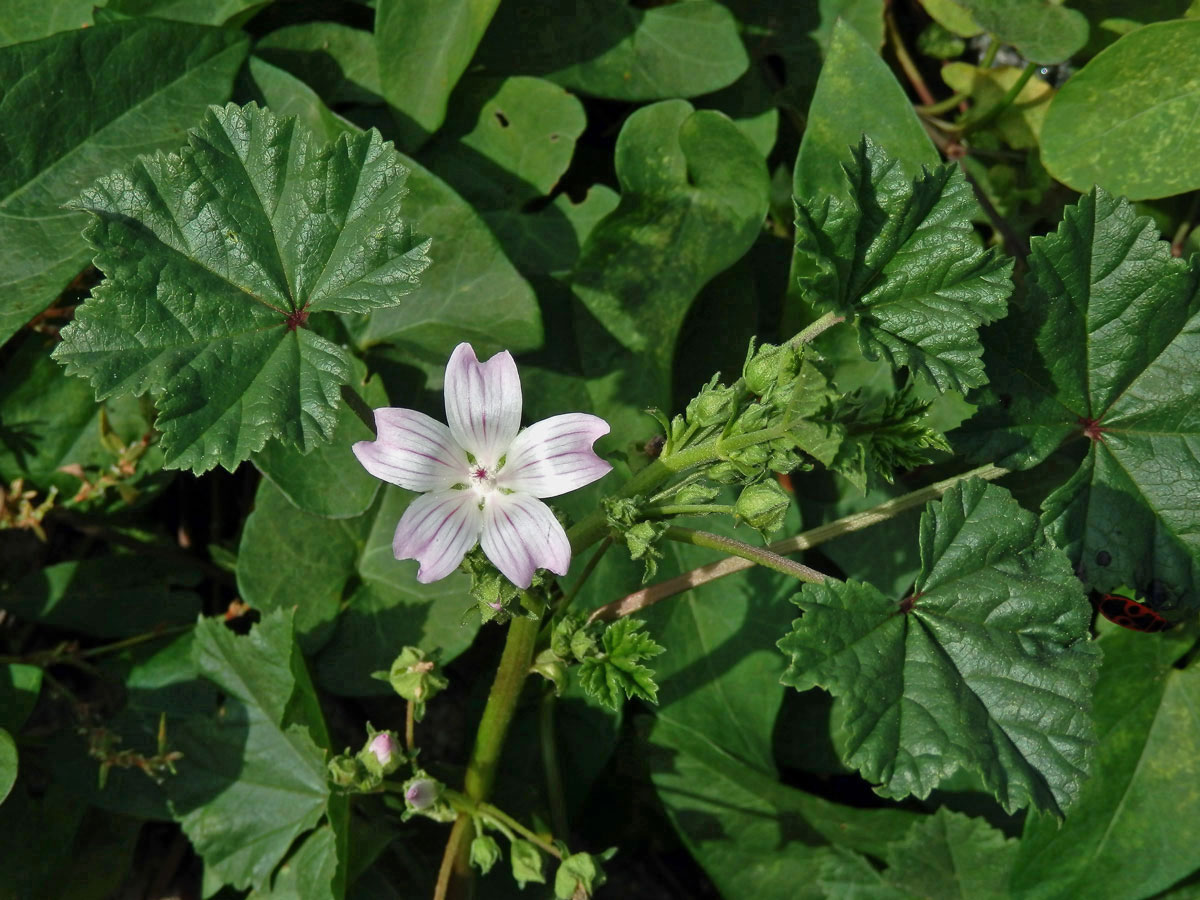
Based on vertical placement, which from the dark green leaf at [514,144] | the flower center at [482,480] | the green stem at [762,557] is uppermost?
the dark green leaf at [514,144]

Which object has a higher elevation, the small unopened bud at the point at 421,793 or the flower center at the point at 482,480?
the flower center at the point at 482,480

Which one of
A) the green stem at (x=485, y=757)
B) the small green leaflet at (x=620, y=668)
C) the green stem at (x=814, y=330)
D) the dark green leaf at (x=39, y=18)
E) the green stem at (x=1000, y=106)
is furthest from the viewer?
the green stem at (x=1000, y=106)

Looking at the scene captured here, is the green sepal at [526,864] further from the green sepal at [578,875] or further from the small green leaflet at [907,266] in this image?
the small green leaflet at [907,266]

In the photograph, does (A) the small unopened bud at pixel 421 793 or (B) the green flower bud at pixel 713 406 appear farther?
(A) the small unopened bud at pixel 421 793

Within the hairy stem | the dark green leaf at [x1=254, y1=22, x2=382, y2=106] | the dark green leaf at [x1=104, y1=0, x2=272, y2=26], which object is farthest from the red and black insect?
the dark green leaf at [x1=104, y1=0, x2=272, y2=26]

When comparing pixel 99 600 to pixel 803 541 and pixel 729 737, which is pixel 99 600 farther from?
pixel 803 541

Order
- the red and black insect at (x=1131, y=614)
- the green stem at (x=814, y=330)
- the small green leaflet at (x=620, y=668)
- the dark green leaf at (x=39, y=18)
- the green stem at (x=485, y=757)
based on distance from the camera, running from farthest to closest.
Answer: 1. the dark green leaf at (x=39, y=18)
2. the red and black insect at (x=1131, y=614)
3. the green stem at (x=485, y=757)
4. the small green leaflet at (x=620, y=668)
5. the green stem at (x=814, y=330)

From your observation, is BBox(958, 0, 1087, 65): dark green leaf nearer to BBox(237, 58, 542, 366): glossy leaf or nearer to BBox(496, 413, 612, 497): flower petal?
BBox(237, 58, 542, 366): glossy leaf

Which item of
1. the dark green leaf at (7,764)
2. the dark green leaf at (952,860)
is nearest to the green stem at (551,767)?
the dark green leaf at (952,860)
